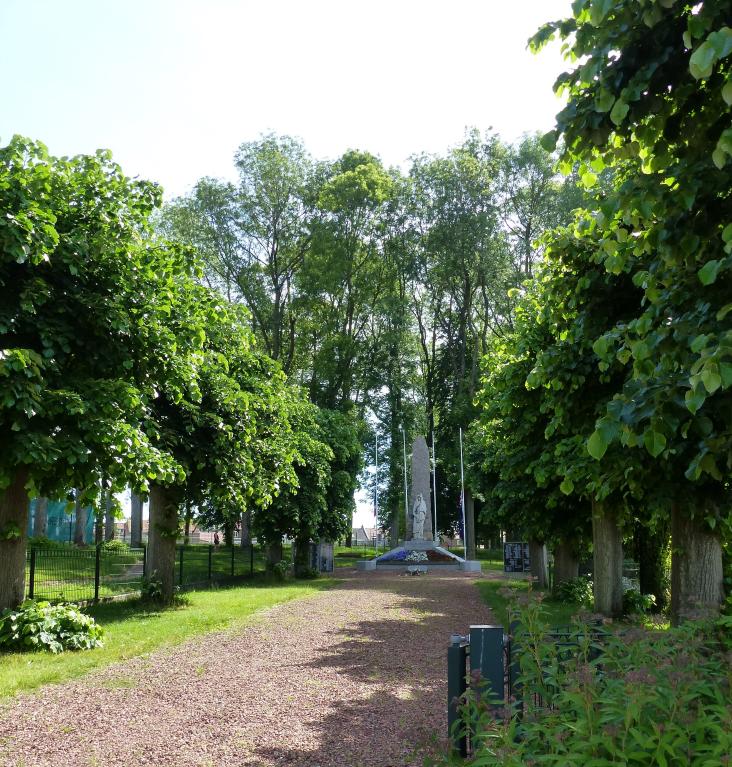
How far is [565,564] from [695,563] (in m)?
11.2

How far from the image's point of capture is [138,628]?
13.0 meters

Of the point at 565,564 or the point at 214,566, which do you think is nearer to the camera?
the point at 565,564

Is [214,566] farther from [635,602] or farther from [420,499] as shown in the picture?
[420,499]

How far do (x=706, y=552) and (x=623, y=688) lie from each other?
706cm

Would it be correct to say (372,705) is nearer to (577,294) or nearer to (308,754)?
(308,754)

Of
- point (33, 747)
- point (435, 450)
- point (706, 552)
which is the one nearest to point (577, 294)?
point (706, 552)

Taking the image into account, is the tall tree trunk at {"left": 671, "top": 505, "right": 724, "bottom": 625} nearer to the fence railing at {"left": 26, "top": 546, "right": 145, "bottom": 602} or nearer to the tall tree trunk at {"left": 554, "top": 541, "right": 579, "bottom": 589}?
the tall tree trunk at {"left": 554, "top": 541, "right": 579, "bottom": 589}

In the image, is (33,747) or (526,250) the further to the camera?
(526,250)

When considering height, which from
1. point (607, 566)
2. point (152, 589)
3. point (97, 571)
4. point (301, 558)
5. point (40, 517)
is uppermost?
point (40, 517)

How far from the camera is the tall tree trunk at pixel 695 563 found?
967 centimetres

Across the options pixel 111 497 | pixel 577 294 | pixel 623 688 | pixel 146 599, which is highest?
pixel 577 294

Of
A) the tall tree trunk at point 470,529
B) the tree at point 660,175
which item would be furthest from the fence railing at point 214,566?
the tree at point 660,175

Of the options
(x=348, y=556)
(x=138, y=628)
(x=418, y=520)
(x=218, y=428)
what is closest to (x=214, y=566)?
(x=218, y=428)

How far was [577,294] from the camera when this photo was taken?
8094 mm
